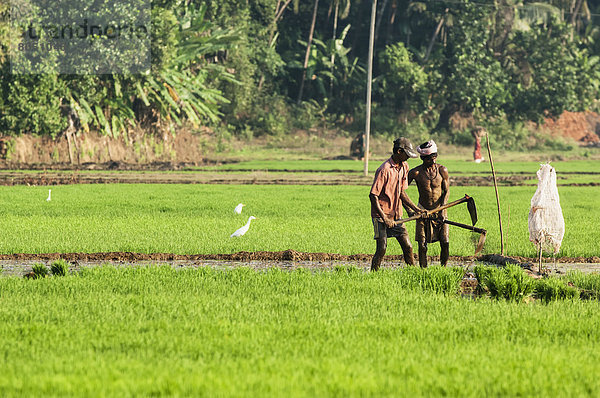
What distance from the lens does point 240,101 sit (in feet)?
165

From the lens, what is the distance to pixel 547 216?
33.4ft

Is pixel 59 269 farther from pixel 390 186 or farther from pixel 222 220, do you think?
pixel 222 220

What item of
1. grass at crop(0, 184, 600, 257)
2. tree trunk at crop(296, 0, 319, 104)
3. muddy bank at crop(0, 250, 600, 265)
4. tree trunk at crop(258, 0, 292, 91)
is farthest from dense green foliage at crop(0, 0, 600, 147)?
muddy bank at crop(0, 250, 600, 265)

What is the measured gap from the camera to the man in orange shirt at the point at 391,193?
32.2ft

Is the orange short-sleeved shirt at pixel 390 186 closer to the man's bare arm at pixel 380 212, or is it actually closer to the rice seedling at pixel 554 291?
the man's bare arm at pixel 380 212

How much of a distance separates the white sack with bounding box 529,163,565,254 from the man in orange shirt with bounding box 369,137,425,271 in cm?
140

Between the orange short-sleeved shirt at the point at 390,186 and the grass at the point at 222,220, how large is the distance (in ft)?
9.46

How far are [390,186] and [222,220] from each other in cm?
774

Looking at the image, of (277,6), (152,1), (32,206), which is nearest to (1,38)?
(152,1)

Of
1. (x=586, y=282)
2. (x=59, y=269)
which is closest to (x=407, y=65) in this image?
(x=586, y=282)

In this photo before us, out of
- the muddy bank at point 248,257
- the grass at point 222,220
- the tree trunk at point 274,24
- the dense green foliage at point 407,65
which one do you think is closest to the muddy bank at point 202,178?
the grass at point 222,220

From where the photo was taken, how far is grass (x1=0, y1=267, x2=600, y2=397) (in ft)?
18.2

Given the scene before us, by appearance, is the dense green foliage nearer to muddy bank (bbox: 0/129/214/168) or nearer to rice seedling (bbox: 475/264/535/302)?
muddy bank (bbox: 0/129/214/168)

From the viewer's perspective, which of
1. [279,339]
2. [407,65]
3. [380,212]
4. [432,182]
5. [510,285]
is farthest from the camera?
[407,65]
